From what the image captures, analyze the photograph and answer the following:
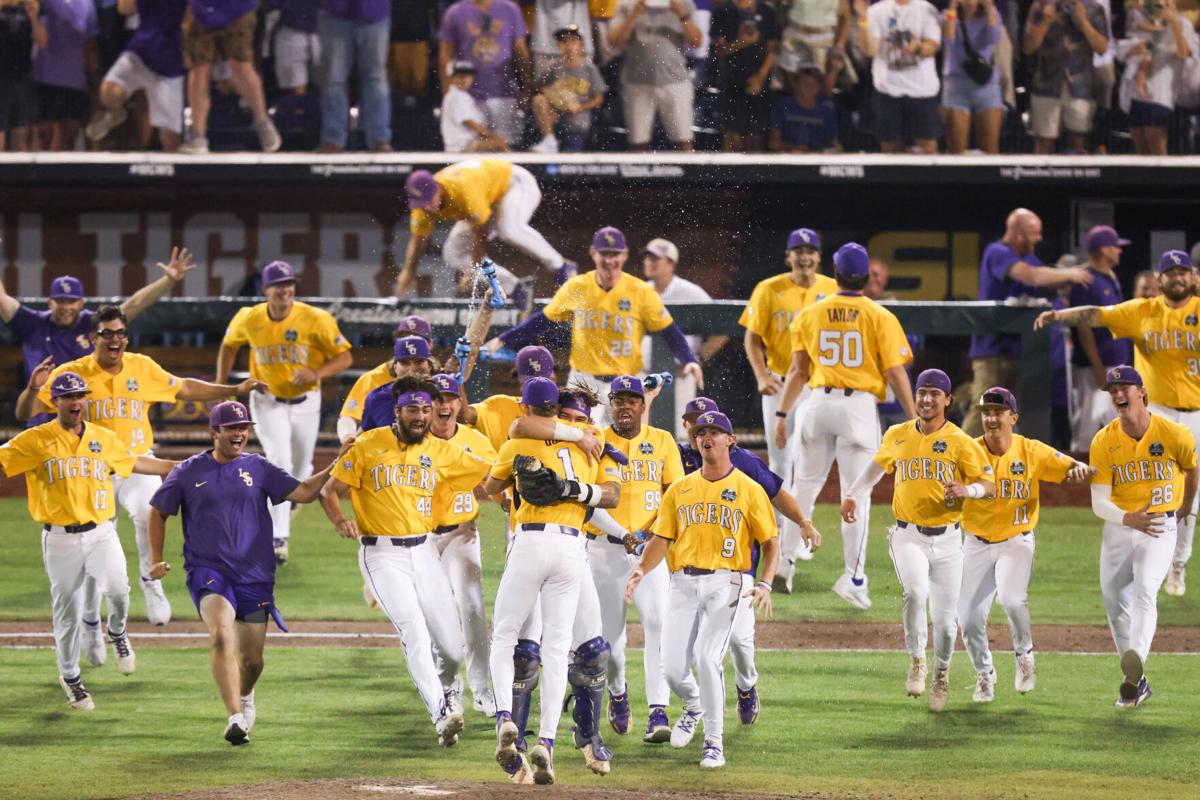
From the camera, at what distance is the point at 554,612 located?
800 centimetres

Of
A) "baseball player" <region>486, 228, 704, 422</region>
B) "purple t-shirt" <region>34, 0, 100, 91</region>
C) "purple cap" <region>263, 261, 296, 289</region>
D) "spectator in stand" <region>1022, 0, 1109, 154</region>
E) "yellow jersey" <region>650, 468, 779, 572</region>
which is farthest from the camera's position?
"purple t-shirt" <region>34, 0, 100, 91</region>

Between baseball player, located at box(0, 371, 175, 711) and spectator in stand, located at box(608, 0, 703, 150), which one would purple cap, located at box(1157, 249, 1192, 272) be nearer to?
spectator in stand, located at box(608, 0, 703, 150)

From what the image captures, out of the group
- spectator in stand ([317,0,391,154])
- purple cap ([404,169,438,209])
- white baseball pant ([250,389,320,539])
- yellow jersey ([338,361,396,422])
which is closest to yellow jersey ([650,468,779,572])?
yellow jersey ([338,361,396,422])

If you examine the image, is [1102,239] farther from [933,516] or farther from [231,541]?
[231,541]

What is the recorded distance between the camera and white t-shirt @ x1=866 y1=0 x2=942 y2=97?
1628cm

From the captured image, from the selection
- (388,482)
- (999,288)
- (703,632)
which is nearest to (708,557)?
(703,632)

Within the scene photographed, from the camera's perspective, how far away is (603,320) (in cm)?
1205

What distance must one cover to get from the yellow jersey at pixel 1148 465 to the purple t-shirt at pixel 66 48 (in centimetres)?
1092

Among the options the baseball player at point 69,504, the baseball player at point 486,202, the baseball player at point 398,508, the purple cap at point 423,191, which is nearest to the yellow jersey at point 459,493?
the baseball player at point 398,508

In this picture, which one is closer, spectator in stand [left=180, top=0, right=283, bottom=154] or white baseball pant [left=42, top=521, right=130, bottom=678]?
white baseball pant [left=42, top=521, right=130, bottom=678]

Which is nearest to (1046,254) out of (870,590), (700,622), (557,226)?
(557,226)

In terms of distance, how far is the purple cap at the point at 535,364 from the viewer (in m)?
9.46

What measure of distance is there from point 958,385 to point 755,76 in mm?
3301

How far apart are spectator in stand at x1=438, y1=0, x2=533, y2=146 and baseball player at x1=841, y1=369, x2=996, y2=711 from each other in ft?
25.5
